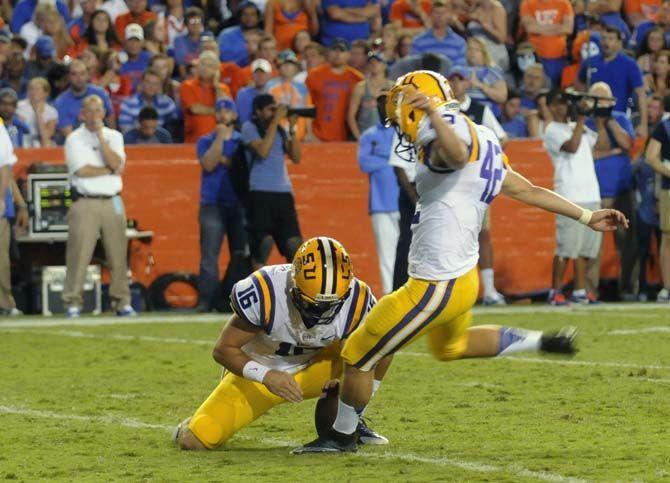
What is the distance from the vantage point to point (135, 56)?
50.4 feet

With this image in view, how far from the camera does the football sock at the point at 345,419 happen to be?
6229mm

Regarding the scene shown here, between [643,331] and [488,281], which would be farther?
[488,281]

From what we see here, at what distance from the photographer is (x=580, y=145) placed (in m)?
13.5

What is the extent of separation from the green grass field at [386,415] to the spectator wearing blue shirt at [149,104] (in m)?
3.43

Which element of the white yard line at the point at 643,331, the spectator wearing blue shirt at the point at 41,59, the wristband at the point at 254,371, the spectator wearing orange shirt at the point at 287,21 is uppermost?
the spectator wearing orange shirt at the point at 287,21

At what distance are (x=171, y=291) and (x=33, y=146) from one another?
178cm

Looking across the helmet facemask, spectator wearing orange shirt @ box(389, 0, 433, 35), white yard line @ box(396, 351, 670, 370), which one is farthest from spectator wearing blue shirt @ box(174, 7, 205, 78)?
the helmet facemask

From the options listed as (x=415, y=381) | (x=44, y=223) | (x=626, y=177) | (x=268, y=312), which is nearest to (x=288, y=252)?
(x=44, y=223)

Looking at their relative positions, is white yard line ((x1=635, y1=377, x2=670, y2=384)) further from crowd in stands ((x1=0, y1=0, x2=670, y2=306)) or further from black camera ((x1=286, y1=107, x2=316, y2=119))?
black camera ((x1=286, y1=107, x2=316, y2=119))

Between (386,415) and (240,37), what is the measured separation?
908 centimetres

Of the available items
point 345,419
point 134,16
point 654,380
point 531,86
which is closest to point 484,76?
point 531,86

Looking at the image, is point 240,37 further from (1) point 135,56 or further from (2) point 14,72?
(2) point 14,72

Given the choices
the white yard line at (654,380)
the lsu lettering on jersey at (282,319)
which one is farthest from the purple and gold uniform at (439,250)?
the white yard line at (654,380)

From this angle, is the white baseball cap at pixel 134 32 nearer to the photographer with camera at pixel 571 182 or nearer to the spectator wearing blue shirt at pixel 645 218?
the photographer with camera at pixel 571 182
